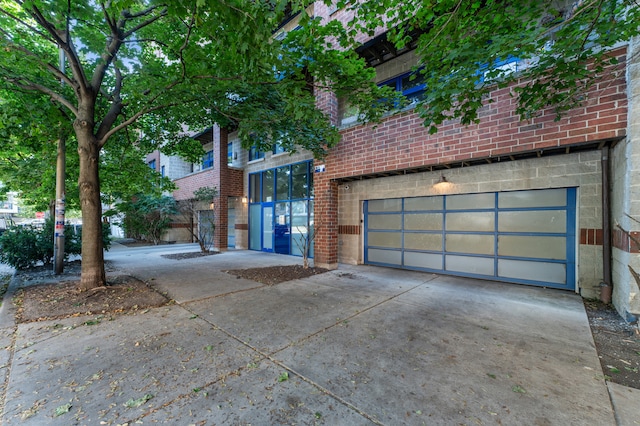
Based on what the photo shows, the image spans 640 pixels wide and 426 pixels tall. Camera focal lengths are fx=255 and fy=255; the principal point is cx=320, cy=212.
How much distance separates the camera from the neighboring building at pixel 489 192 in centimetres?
409

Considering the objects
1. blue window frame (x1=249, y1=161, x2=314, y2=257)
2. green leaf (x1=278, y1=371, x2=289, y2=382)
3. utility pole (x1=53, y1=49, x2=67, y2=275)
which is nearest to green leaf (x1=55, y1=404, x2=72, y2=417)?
green leaf (x1=278, y1=371, x2=289, y2=382)

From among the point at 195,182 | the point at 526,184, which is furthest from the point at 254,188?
the point at 526,184

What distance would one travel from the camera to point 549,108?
4.59 meters

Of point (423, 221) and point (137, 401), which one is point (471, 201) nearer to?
point (423, 221)

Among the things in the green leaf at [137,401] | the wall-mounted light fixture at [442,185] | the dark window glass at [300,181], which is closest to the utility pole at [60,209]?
the green leaf at [137,401]

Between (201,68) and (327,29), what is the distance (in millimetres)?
2415

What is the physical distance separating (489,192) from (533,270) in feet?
6.45

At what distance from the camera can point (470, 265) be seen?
6.54m

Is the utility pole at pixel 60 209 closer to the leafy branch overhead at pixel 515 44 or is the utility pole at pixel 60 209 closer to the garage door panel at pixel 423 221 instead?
the leafy branch overhead at pixel 515 44

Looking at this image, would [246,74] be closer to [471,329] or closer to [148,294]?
[148,294]

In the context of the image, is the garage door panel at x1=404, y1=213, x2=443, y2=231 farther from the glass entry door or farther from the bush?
the bush

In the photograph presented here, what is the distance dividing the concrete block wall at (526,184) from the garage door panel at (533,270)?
405 millimetres

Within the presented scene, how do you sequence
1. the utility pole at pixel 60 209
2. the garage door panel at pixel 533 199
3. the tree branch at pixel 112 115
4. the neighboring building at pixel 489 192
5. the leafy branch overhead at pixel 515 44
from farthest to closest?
the utility pole at pixel 60 209
the garage door panel at pixel 533 199
the tree branch at pixel 112 115
the neighboring building at pixel 489 192
the leafy branch overhead at pixel 515 44

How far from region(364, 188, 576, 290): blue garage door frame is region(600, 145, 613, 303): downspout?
0.65 meters
